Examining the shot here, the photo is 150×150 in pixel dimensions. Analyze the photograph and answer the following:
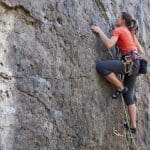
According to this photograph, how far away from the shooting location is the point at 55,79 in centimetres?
558

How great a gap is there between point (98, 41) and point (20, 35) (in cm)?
166

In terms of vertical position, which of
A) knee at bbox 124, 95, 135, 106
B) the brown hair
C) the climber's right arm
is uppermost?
the brown hair

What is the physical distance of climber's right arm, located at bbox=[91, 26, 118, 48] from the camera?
6281 mm

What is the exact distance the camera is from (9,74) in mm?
4992

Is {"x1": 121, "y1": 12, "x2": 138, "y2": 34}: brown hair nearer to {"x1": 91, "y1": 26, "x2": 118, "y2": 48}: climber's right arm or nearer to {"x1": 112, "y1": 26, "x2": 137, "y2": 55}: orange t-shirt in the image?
{"x1": 112, "y1": 26, "x2": 137, "y2": 55}: orange t-shirt

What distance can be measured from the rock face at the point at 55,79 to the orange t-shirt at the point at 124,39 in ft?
0.97

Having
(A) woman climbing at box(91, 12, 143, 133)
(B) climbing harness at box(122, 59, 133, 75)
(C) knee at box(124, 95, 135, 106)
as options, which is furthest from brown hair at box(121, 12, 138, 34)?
(C) knee at box(124, 95, 135, 106)

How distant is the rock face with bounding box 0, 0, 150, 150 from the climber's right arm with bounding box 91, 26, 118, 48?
96mm

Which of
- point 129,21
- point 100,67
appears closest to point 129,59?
point 100,67

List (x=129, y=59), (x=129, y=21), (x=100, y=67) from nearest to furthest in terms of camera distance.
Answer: (x=100, y=67) → (x=129, y=59) → (x=129, y=21)

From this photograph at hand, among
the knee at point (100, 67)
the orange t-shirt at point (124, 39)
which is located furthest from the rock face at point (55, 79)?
the orange t-shirt at point (124, 39)

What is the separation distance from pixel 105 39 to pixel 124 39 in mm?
351

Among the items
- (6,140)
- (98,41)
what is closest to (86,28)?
(98,41)

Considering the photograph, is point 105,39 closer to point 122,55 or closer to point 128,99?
point 122,55
